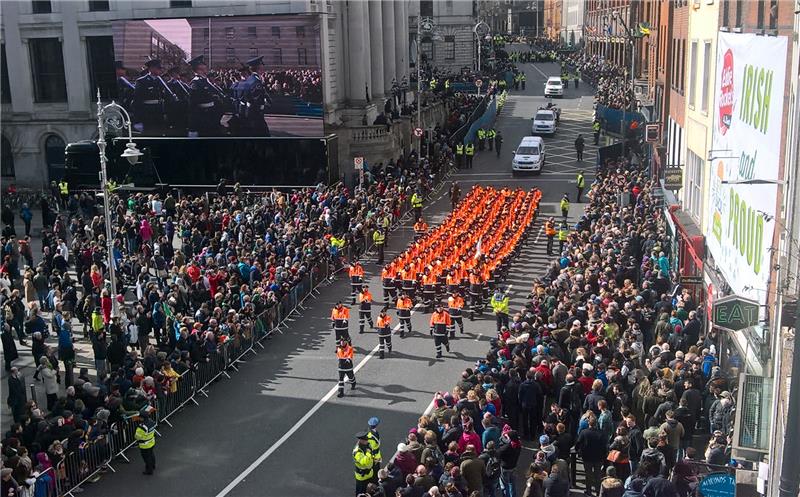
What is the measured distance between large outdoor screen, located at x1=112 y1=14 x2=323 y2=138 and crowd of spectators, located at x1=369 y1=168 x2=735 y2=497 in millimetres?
23060

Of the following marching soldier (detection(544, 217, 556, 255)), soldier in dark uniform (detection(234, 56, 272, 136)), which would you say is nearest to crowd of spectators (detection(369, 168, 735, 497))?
marching soldier (detection(544, 217, 556, 255))

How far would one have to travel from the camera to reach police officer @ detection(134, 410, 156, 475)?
51.6 feet

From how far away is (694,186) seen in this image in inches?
991

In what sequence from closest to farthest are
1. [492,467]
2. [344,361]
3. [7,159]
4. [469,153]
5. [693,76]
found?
1. [492,467]
2. [344,361]
3. [693,76]
4. [469,153]
5. [7,159]

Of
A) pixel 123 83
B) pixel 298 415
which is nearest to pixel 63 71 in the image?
pixel 123 83

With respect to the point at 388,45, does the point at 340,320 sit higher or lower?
lower

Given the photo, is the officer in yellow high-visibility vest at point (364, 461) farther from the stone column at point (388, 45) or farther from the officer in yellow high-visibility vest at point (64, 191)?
the stone column at point (388, 45)

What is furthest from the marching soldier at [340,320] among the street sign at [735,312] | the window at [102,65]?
the window at [102,65]

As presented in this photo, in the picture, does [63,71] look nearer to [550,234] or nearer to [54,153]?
[54,153]

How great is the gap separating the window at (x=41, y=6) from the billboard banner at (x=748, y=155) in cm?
3988

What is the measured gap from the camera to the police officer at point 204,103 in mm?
42562

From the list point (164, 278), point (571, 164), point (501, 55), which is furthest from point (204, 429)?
point (501, 55)

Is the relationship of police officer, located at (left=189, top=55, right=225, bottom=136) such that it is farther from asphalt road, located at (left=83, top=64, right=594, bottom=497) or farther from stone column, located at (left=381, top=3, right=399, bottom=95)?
asphalt road, located at (left=83, top=64, right=594, bottom=497)

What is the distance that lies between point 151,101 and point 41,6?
10.2 meters
